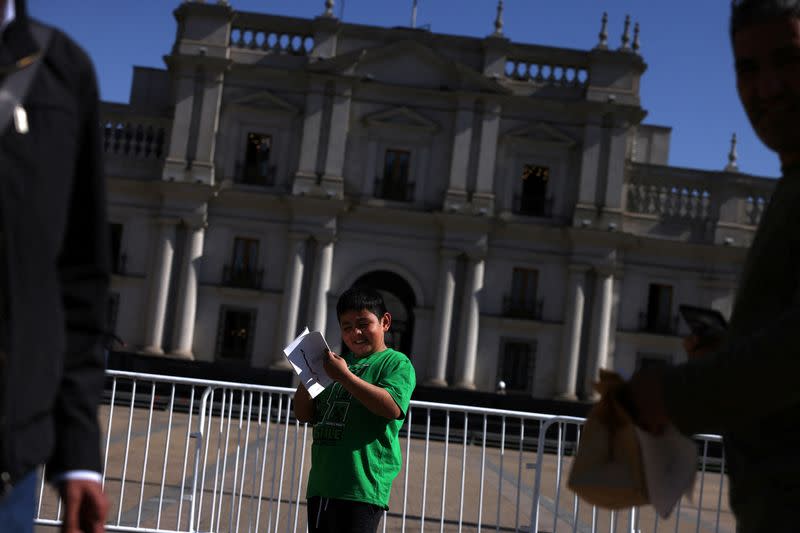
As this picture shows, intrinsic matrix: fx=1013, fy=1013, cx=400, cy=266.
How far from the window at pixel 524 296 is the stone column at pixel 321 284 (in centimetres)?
621

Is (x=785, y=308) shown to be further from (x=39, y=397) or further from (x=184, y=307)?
(x=184, y=307)

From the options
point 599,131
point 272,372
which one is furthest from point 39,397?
point 599,131

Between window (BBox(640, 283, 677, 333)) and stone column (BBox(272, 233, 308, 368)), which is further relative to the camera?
window (BBox(640, 283, 677, 333))

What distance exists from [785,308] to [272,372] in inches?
1194

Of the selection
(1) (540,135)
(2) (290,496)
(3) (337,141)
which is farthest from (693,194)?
(2) (290,496)

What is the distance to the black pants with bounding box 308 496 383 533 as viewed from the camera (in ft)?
14.8

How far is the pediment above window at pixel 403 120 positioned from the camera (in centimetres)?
3512

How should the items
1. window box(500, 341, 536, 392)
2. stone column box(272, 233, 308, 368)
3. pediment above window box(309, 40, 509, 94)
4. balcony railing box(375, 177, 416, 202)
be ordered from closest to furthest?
stone column box(272, 233, 308, 368)
window box(500, 341, 536, 392)
pediment above window box(309, 40, 509, 94)
balcony railing box(375, 177, 416, 202)

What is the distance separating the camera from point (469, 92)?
115 feet

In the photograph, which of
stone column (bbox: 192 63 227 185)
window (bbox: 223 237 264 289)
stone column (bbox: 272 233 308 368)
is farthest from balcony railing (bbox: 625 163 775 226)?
stone column (bbox: 192 63 227 185)

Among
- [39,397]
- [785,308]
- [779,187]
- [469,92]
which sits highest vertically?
[469,92]

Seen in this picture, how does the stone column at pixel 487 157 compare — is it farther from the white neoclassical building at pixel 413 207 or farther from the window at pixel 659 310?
the window at pixel 659 310

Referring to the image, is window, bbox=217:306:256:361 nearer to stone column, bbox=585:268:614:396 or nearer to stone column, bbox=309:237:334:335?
stone column, bbox=309:237:334:335

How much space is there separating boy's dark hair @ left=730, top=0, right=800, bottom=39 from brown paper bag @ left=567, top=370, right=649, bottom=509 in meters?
0.72
